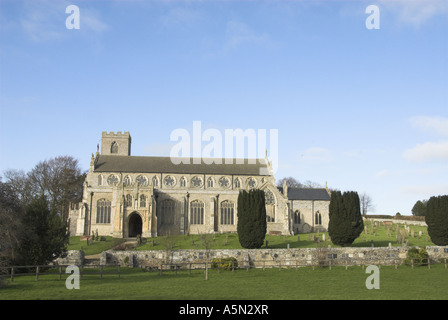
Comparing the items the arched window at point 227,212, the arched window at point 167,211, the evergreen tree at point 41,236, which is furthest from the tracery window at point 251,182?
the evergreen tree at point 41,236

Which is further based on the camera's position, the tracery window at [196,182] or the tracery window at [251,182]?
the tracery window at [251,182]

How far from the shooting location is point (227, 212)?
56500 mm

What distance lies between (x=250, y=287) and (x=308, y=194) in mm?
39118

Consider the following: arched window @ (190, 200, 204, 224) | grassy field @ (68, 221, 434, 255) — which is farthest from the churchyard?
arched window @ (190, 200, 204, 224)

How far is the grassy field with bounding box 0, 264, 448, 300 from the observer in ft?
58.1

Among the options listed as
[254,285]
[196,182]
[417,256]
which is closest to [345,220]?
[417,256]

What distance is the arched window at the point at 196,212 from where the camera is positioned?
183 feet

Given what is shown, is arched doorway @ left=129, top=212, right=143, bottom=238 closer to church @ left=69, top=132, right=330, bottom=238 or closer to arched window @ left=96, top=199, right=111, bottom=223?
church @ left=69, top=132, right=330, bottom=238

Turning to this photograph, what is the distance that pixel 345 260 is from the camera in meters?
33.7

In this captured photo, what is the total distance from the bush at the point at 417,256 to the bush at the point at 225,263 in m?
13.4

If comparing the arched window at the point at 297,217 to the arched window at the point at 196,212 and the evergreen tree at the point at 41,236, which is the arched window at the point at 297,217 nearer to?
the arched window at the point at 196,212

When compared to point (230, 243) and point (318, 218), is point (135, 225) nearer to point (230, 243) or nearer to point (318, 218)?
point (230, 243)

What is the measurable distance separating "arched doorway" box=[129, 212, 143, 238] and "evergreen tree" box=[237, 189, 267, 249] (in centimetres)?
1876
